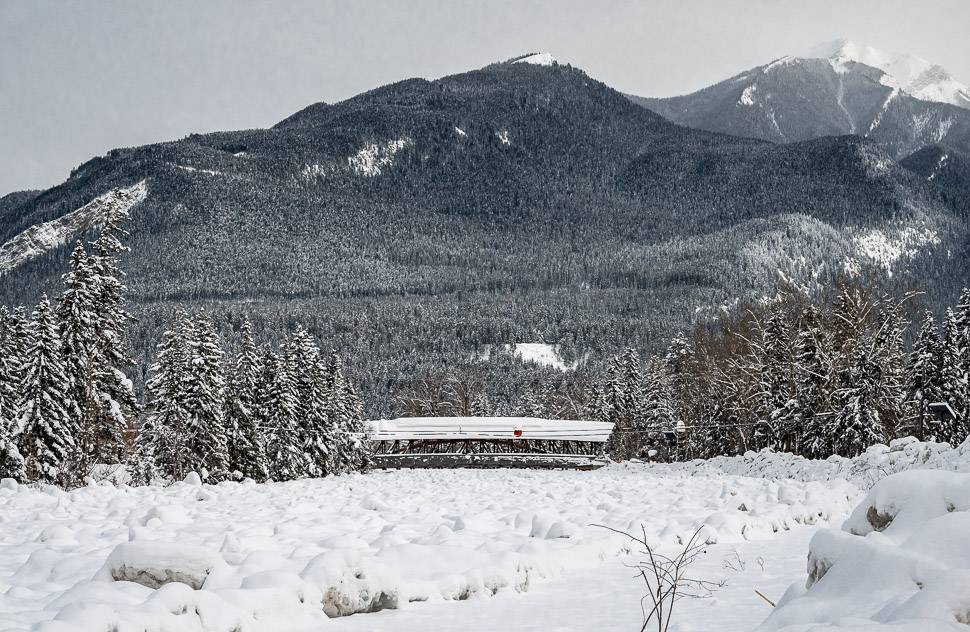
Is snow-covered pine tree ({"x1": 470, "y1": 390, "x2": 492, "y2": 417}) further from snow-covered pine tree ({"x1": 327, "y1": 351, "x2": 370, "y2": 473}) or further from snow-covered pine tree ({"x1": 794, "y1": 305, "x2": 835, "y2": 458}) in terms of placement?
snow-covered pine tree ({"x1": 794, "y1": 305, "x2": 835, "y2": 458})

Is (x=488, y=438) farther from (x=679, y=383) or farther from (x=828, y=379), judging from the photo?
(x=828, y=379)

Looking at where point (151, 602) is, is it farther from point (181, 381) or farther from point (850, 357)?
point (850, 357)

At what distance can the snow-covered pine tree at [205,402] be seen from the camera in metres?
32.1

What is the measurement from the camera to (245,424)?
119 ft

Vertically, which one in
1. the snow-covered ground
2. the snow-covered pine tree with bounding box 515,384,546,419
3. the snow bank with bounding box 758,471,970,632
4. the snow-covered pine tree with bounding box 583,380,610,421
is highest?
the snow bank with bounding box 758,471,970,632

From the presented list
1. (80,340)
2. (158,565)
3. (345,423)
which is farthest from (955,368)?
(158,565)

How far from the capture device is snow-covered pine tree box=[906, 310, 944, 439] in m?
37.7

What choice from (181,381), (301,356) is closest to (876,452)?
(181,381)

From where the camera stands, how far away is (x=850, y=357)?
31.6 meters

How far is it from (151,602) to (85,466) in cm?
2571

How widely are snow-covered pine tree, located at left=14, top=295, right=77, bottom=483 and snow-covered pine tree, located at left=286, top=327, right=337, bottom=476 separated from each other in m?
13.7

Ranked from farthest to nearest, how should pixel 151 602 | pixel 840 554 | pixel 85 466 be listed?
1. pixel 85 466
2. pixel 151 602
3. pixel 840 554

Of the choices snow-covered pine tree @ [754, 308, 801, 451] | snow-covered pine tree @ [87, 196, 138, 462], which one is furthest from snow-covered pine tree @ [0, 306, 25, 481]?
snow-covered pine tree @ [754, 308, 801, 451]

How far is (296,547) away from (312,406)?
34742 mm
